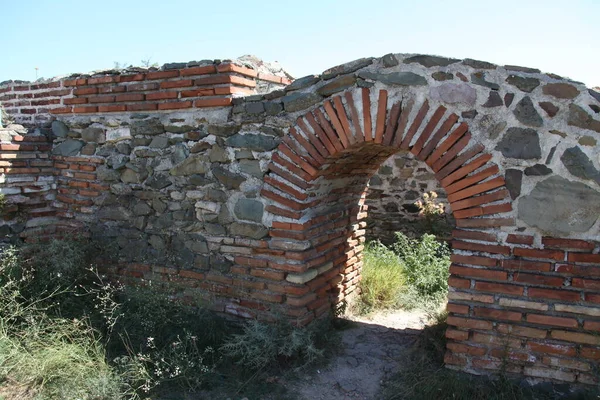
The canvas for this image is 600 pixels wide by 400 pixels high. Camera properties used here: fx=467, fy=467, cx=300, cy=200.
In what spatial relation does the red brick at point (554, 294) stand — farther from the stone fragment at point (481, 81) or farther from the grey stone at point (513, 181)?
the stone fragment at point (481, 81)

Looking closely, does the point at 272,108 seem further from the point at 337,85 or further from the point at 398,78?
the point at 398,78

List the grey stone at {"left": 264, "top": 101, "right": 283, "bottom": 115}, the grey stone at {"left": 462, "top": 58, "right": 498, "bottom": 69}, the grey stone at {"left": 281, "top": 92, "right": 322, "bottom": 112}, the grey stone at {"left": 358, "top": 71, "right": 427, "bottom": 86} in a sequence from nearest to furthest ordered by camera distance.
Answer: the grey stone at {"left": 462, "top": 58, "right": 498, "bottom": 69} → the grey stone at {"left": 358, "top": 71, "right": 427, "bottom": 86} → the grey stone at {"left": 281, "top": 92, "right": 322, "bottom": 112} → the grey stone at {"left": 264, "top": 101, "right": 283, "bottom": 115}

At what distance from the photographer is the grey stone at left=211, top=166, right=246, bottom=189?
416 centimetres

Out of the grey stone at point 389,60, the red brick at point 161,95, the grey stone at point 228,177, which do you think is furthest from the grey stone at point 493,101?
the red brick at point 161,95

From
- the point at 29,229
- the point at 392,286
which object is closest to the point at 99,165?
the point at 29,229

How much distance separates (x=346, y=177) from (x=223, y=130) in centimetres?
123

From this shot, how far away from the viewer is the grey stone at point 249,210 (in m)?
4.09

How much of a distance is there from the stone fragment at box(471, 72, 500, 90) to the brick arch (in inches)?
10.8

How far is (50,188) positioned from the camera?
17.2ft

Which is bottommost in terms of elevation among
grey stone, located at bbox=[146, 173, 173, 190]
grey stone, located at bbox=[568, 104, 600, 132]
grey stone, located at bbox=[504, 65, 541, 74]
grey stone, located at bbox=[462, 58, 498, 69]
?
grey stone, located at bbox=[146, 173, 173, 190]

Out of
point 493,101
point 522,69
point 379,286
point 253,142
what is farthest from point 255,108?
point 379,286

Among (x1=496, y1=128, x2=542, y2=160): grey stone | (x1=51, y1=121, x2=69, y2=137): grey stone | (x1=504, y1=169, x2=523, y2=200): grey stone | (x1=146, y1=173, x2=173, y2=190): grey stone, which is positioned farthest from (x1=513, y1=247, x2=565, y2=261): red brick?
(x1=51, y1=121, x2=69, y2=137): grey stone

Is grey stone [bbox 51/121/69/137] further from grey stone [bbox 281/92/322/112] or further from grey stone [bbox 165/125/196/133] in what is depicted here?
grey stone [bbox 281/92/322/112]

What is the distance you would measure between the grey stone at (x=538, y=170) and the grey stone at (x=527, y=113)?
283 millimetres
